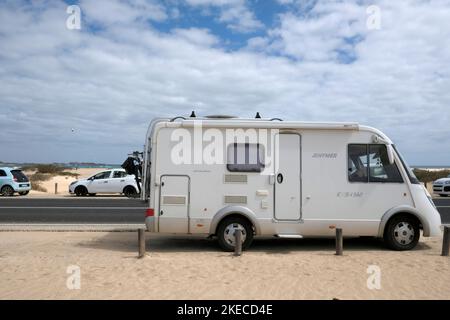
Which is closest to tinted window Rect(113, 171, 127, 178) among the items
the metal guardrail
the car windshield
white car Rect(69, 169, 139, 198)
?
white car Rect(69, 169, 139, 198)

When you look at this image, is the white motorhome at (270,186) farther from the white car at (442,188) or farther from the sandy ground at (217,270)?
the white car at (442,188)

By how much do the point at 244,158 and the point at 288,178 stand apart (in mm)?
954

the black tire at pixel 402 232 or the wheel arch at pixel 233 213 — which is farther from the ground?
the wheel arch at pixel 233 213

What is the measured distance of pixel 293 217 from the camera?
852 centimetres

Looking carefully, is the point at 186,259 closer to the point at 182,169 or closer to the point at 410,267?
the point at 182,169

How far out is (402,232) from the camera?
869 centimetres

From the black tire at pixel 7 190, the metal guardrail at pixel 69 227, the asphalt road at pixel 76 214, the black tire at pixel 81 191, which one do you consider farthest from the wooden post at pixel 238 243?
the black tire at pixel 7 190

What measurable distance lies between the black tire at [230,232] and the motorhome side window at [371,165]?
7.53 feet

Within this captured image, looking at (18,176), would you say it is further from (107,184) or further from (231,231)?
(231,231)

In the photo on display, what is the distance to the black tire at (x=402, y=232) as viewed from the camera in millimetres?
8625

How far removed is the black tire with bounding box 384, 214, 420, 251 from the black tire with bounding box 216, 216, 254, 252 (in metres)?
2.75

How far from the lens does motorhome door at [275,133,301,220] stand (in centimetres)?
852

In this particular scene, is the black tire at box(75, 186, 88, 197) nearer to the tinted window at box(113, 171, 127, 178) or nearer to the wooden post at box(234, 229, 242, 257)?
the tinted window at box(113, 171, 127, 178)
